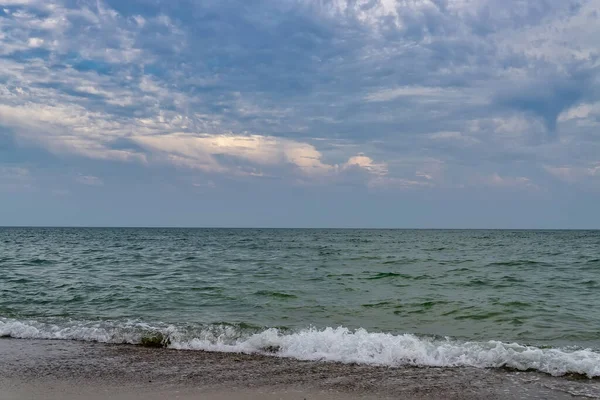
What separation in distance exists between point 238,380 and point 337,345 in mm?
2396

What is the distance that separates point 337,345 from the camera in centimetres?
884

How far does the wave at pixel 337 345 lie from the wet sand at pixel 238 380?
1.19 ft

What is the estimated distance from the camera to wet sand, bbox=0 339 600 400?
21.0ft

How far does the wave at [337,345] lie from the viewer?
26.5 feet

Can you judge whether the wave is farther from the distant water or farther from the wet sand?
the wet sand

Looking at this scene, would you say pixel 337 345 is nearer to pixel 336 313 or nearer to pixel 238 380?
pixel 238 380

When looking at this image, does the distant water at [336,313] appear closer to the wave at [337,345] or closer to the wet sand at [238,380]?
the wave at [337,345]

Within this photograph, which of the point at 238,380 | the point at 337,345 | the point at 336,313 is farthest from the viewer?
the point at 336,313

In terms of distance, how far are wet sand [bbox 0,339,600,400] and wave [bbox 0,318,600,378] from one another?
364mm

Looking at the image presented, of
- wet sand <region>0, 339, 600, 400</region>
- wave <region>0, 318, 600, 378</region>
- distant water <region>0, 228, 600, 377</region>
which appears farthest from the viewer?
distant water <region>0, 228, 600, 377</region>

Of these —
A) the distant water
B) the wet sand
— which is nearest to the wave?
the distant water

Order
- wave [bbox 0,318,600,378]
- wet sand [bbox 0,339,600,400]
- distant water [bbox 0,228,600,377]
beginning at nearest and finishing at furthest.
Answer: wet sand [bbox 0,339,600,400], wave [bbox 0,318,600,378], distant water [bbox 0,228,600,377]

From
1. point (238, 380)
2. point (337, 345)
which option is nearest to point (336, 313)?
point (337, 345)

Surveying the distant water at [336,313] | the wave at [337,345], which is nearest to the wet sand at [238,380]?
the wave at [337,345]
